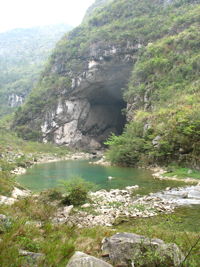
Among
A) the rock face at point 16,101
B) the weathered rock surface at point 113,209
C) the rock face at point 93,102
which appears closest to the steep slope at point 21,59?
the rock face at point 16,101

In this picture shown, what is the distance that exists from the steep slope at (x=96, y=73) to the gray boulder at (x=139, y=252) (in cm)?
4587

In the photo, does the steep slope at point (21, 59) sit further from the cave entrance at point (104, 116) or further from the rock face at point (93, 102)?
the cave entrance at point (104, 116)

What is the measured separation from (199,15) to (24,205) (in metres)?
45.9

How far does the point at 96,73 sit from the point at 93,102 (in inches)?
338

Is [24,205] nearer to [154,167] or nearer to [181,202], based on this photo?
[181,202]

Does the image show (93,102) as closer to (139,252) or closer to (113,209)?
(113,209)

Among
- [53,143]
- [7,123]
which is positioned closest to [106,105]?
[53,143]

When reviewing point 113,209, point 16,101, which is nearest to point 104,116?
point 16,101

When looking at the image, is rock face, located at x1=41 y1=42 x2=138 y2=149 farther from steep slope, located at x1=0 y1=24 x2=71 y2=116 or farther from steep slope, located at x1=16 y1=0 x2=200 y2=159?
steep slope, located at x1=0 y1=24 x2=71 y2=116

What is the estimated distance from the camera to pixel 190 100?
27531mm

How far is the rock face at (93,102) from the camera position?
5394 centimetres

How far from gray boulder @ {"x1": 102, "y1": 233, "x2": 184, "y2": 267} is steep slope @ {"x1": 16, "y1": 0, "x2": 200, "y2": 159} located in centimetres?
4587

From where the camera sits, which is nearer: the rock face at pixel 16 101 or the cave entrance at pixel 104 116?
the cave entrance at pixel 104 116

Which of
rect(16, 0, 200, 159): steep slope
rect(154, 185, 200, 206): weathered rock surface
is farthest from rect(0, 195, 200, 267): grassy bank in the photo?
rect(16, 0, 200, 159): steep slope
